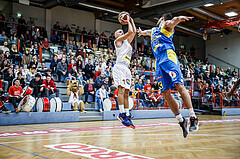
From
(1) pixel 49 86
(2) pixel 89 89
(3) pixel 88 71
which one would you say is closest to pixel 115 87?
(2) pixel 89 89

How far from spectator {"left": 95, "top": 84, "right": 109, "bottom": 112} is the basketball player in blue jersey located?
23.0 feet

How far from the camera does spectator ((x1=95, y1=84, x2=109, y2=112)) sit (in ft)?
37.9

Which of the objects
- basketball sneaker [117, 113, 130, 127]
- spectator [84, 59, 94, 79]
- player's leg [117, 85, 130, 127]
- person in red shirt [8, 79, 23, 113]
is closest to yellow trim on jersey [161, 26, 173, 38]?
player's leg [117, 85, 130, 127]

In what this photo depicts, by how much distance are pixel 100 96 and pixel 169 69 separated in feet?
24.3

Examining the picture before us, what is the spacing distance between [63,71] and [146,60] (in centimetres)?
730

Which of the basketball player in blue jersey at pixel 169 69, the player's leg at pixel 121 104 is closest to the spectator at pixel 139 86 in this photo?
the player's leg at pixel 121 104

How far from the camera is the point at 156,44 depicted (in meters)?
4.73

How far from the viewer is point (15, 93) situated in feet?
31.6

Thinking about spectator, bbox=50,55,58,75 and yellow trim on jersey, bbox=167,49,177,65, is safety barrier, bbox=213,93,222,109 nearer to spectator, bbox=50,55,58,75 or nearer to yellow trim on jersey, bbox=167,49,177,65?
spectator, bbox=50,55,58,75

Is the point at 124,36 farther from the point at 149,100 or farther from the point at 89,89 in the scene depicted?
the point at 149,100

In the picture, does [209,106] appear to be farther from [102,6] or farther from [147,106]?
[102,6]

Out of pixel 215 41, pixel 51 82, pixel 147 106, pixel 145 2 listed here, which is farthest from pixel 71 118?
pixel 215 41

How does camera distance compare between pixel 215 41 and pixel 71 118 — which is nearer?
pixel 71 118

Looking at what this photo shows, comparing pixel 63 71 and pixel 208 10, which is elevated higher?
pixel 208 10
